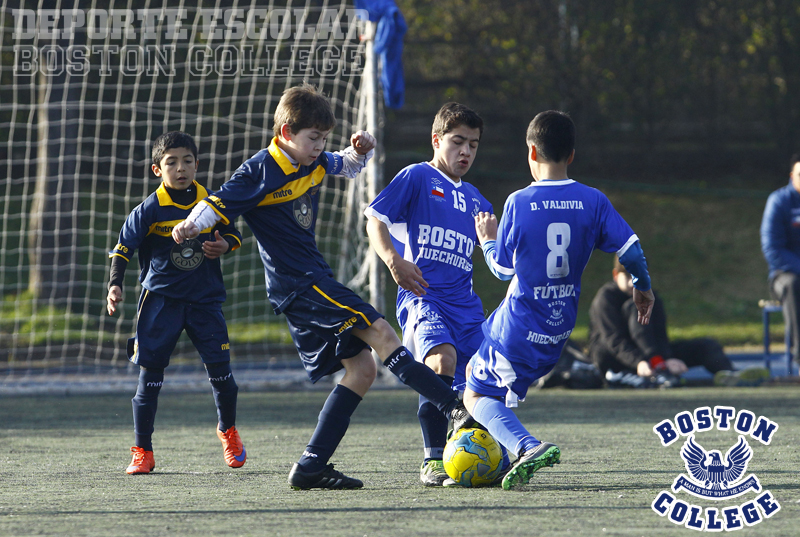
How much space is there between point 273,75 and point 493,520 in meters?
7.84

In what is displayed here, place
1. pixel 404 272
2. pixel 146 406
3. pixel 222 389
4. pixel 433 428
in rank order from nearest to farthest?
pixel 404 272 < pixel 433 428 < pixel 146 406 < pixel 222 389

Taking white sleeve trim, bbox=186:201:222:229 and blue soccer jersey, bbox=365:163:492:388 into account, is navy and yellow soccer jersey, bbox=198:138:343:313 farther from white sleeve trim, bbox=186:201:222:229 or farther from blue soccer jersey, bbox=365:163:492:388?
blue soccer jersey, bbox=365:163:492:388

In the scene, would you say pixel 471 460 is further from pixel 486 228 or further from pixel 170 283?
pixel 170 283

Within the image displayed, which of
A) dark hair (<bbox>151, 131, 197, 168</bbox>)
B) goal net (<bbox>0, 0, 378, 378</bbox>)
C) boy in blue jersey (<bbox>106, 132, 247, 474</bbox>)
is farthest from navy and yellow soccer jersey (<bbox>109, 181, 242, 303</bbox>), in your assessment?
goal net (<bbox>0, 0, 378, 378</bbox>)

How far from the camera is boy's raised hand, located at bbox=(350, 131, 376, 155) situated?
391cm

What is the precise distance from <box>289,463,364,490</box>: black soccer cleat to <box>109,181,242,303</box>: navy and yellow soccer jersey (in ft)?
4.11

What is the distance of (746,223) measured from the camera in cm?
1605

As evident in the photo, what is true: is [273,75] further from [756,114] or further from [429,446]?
[756,114]

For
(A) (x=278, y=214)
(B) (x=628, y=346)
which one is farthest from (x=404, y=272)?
(B) (x=628, y=346)

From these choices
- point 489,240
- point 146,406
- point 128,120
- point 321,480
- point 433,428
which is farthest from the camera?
point 128,120

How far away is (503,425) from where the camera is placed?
350 centimetres

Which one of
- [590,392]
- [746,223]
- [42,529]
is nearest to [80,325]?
[590,392]

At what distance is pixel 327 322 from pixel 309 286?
16 centimetres

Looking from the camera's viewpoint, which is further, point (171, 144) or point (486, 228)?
point (171, 144)
